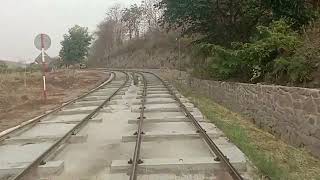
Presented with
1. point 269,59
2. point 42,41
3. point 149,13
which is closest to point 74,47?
point 149,13

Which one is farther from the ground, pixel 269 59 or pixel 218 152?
pixel 269 59

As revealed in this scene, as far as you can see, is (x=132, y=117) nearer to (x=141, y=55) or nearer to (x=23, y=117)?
(x=23, y=117)

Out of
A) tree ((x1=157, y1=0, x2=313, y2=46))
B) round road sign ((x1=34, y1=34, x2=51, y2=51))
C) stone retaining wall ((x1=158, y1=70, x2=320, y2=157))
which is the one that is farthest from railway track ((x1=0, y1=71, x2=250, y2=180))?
tree ((x1=157, y1=0, x2=313, y2=46))

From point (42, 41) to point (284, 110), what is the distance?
1191 centimetres

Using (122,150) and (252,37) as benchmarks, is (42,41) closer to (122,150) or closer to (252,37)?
(252,37)

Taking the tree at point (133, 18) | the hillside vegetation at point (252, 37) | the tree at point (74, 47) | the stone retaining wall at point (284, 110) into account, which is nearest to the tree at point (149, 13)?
the tree at point (133, 18)

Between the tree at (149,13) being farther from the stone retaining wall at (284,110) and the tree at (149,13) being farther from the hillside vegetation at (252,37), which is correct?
the stone retaining wall at (284,110)

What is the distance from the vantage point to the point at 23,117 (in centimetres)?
1606

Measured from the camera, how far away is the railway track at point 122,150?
7070 mm

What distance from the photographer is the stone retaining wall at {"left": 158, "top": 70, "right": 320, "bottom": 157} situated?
959 centimetres

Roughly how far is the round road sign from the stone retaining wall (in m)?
7.87

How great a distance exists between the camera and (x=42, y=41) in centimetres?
2017

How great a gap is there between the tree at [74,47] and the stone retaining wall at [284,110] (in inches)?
3004

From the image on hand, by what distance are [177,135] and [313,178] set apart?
3.75 metres
